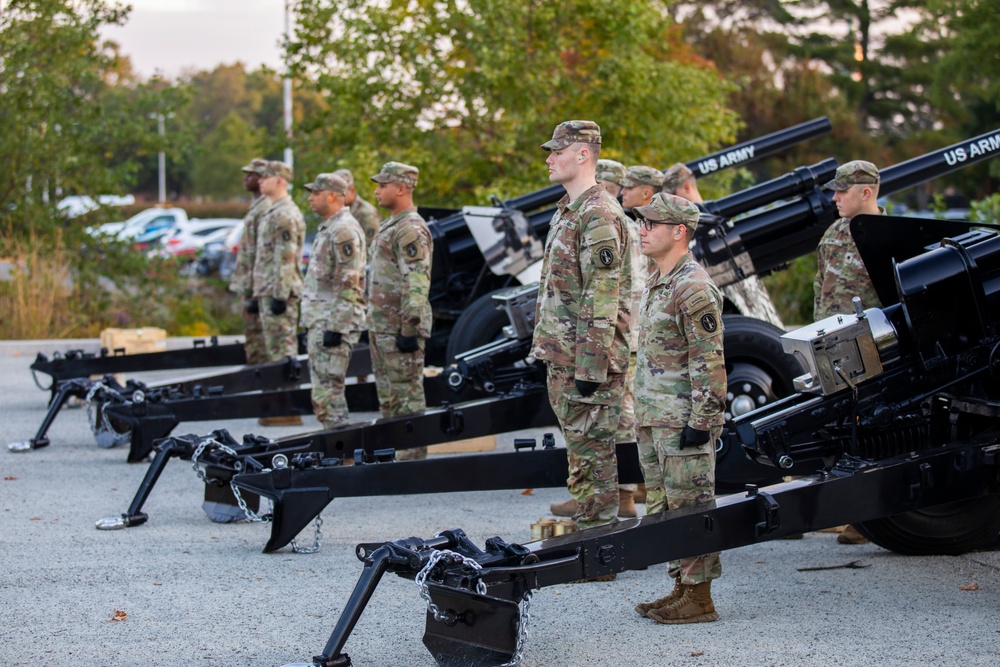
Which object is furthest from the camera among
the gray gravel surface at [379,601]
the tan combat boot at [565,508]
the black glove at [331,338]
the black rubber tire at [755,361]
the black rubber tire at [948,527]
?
the black glove at [331,338]

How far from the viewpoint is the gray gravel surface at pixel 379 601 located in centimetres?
433

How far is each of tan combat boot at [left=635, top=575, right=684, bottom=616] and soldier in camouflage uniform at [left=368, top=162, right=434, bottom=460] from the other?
276cm

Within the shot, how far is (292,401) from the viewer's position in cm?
794

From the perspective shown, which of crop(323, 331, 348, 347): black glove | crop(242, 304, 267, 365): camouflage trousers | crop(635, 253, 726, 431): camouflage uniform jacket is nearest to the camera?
crop(635, 253, 726, 431): camouflage uniform jacket

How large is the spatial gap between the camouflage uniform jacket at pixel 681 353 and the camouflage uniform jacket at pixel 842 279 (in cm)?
188

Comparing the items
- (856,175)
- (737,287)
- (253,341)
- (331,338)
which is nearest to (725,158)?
(737,287)

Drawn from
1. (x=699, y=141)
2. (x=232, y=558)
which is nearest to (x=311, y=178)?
(x=699, y=141)

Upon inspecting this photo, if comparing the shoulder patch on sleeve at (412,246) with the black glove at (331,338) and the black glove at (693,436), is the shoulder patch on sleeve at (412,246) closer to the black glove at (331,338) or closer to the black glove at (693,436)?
the black glove at (331,338)

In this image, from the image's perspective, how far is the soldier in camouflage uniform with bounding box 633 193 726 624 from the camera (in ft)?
14.7

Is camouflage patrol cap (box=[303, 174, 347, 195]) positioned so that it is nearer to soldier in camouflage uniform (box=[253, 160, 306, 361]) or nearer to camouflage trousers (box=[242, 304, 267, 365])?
soldier in camouflage uniform (box=[253, 160, 306, 361])

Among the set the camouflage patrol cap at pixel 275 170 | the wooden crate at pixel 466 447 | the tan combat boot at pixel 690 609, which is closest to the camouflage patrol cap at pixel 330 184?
the camouflage patrol cap at pixel 275 170

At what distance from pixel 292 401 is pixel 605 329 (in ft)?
11.3

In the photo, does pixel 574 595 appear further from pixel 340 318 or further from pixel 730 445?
pixel 340 318

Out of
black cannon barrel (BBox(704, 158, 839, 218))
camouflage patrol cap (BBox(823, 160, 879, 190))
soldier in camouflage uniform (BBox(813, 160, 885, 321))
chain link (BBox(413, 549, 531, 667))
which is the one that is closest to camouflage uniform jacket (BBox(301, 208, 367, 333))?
black cannon barrel (BBox(704, 158, 839, 218))
